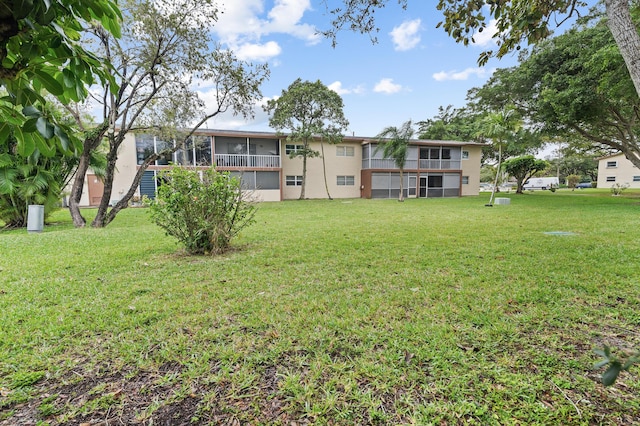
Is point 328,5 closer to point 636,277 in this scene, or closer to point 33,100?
point 33,100

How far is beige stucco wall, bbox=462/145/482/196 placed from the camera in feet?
91.4

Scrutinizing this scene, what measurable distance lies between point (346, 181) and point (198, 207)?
20793 millimetres

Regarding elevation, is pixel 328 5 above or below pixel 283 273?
above

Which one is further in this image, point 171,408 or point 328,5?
point 328,5

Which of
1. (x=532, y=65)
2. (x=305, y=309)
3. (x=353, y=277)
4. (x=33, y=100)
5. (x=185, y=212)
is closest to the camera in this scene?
(x=33, y=100)

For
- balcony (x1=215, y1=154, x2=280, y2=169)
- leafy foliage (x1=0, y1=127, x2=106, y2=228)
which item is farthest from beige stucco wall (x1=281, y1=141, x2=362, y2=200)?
leafy foliage (x1=0, y1=127, x2=106, y2=228)

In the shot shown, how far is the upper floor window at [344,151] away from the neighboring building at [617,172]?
3358 cm

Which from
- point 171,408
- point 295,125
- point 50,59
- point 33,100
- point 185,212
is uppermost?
point 295,125

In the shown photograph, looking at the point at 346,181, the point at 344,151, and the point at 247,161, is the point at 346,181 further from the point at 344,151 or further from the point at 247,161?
the point at 247,161

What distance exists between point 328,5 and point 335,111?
18276 mm

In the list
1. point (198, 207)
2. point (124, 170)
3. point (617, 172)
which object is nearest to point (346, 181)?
point (124, 170)

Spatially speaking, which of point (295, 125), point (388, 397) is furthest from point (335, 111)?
point (388, 397)

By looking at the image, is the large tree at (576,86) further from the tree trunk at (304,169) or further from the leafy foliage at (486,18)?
the tree trunk at (304,169)

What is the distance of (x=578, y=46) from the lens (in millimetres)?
14117
